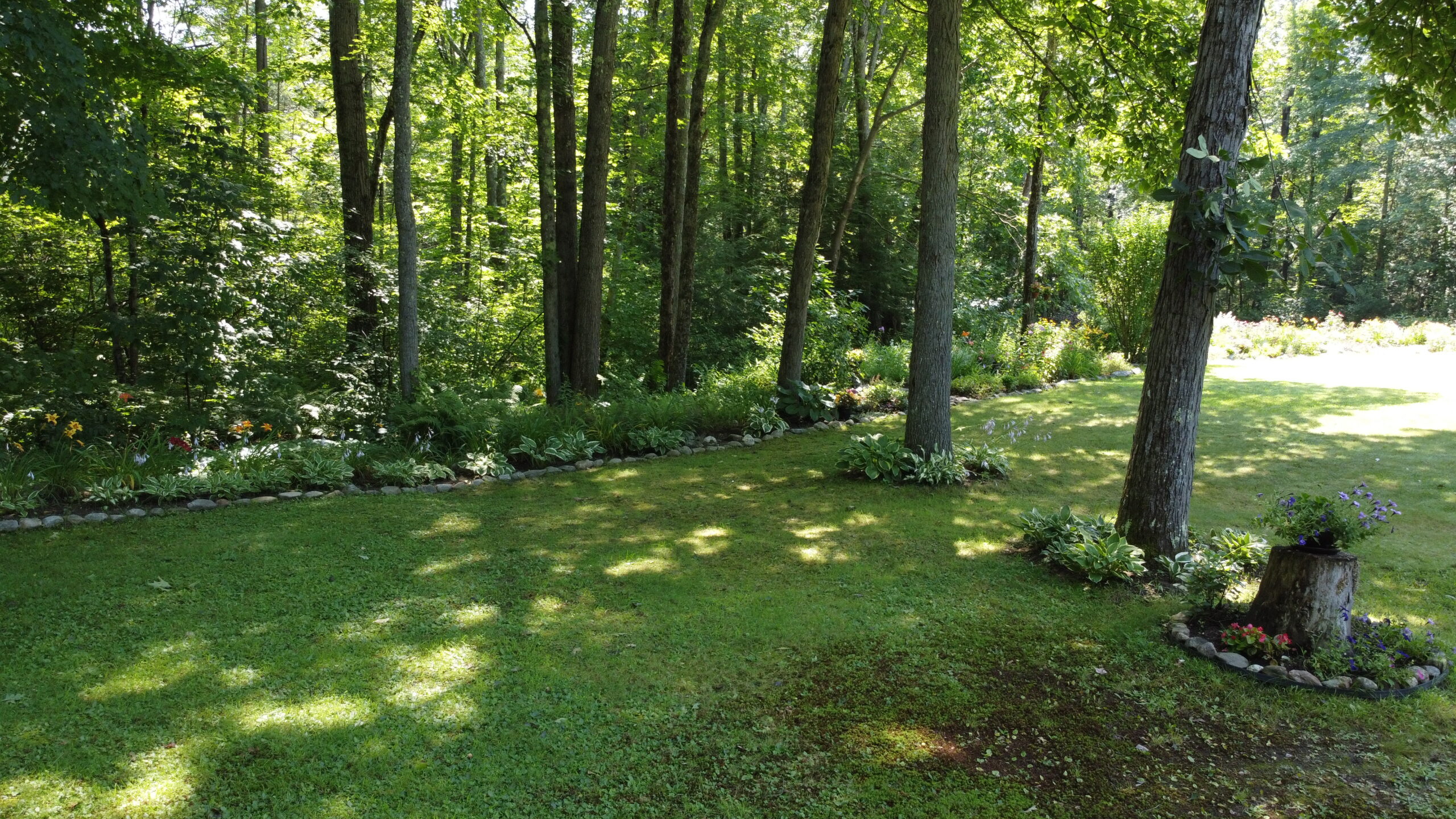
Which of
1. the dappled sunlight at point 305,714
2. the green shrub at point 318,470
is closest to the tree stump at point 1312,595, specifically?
the dappled sunlight at point 305,714

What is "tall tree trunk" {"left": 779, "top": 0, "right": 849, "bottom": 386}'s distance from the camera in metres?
8.18

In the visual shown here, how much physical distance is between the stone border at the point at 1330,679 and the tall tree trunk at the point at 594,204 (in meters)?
7.30

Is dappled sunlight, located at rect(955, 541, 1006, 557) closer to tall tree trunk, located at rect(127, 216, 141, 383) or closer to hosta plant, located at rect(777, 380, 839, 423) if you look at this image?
hosta plant, located at rect(777, 380, 839, 423)

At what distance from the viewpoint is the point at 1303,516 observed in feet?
11.9

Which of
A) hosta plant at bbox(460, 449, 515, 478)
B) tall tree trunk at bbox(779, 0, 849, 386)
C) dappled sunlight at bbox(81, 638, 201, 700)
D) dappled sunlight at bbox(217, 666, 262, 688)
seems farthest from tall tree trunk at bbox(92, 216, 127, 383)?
tall tree trunk at bbox(779, 0, 849, 386)

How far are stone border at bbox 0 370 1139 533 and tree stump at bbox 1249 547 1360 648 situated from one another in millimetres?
5507

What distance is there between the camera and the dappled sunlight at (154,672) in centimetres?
325

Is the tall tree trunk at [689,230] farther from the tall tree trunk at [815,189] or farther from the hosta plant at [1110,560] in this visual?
the hosta plant at [1110,560]

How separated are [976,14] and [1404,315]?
28.1 m

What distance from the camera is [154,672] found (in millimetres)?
3418

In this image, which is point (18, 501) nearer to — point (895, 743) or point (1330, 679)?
point (895, 743)

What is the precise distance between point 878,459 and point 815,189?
137 inches

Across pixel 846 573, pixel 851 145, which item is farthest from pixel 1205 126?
pixel 851 145

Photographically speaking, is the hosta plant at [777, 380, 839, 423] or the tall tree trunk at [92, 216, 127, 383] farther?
the hosta plant at [777, 380, 839, 423]
